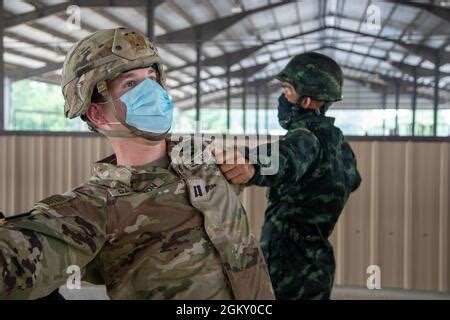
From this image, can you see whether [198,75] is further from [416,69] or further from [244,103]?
[416,69]

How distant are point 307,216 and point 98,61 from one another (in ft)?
3.15

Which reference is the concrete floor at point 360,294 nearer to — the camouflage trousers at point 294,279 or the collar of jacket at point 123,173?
the camouflage trousers at point 294,279

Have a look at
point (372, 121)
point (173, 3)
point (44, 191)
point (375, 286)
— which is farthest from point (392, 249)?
point (44, 191)

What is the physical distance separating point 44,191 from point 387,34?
8.76 feet

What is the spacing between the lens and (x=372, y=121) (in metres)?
3.48

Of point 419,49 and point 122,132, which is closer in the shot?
point 122,132

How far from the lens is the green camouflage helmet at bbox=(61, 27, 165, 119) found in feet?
3.32

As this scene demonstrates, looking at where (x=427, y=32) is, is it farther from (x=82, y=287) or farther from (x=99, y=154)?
(x=82, y=287)

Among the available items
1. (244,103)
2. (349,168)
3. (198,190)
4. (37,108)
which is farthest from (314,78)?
(37,108)

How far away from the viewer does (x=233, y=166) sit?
117 cm

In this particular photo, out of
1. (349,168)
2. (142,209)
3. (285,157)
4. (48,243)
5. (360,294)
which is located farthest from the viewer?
(360,294)

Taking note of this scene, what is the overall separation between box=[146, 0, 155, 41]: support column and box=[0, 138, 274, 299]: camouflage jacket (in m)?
2.68

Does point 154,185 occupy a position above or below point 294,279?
above

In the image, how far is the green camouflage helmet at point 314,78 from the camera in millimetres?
1761
